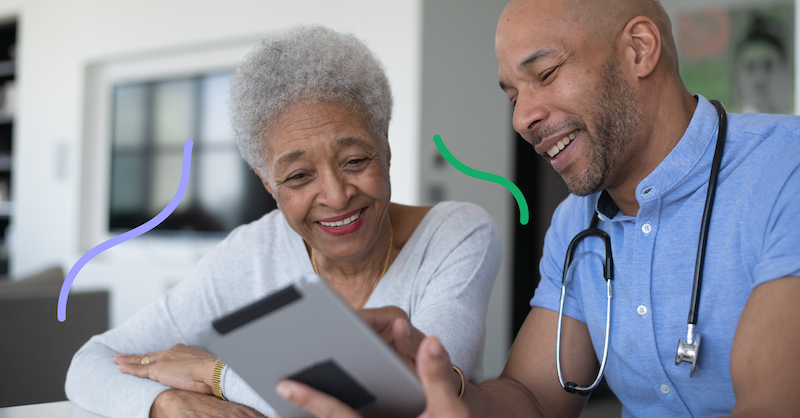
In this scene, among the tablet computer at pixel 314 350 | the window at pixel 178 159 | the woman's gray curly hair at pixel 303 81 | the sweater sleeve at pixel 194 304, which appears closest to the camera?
the tablet computer at pixel 314 350

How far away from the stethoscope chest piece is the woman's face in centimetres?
70

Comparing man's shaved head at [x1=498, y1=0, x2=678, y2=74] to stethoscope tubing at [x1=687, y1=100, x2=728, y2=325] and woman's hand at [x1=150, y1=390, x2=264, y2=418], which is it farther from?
woman's hand at [x1=150, y1=390, x2=264, y2=418]

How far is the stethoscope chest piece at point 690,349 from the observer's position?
101 centimetres

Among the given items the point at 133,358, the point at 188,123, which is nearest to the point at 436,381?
the point at 133,358

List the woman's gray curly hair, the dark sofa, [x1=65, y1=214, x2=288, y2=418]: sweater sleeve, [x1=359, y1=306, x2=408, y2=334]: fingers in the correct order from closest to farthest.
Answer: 1. [x1=359, y1=306, x2=408, y2=334]: fingers
2. the woman's gray curly hair
3. [x1=65, y1=214, x2=288, y2=418]: sweater sleeve
4. the dark sofa

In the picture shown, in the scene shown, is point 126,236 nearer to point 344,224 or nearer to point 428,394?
point 344,224

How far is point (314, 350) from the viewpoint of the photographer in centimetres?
71

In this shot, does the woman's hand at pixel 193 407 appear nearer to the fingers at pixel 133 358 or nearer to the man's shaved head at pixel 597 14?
the fingers at pixel 133 358

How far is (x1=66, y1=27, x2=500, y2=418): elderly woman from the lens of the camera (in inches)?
49.7

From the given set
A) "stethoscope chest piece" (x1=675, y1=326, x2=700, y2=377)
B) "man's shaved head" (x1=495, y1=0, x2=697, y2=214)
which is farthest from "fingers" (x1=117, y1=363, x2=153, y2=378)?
"stethoscope chest piece" (x1=675, y1=326, x2=700, y2=377)

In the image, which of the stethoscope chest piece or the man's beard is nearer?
the stethoscope chest piece

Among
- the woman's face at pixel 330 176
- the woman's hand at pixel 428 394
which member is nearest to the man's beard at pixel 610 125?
the woman's face at pixel 330 176

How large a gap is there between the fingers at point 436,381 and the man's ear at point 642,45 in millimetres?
720

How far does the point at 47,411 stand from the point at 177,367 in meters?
0.26
